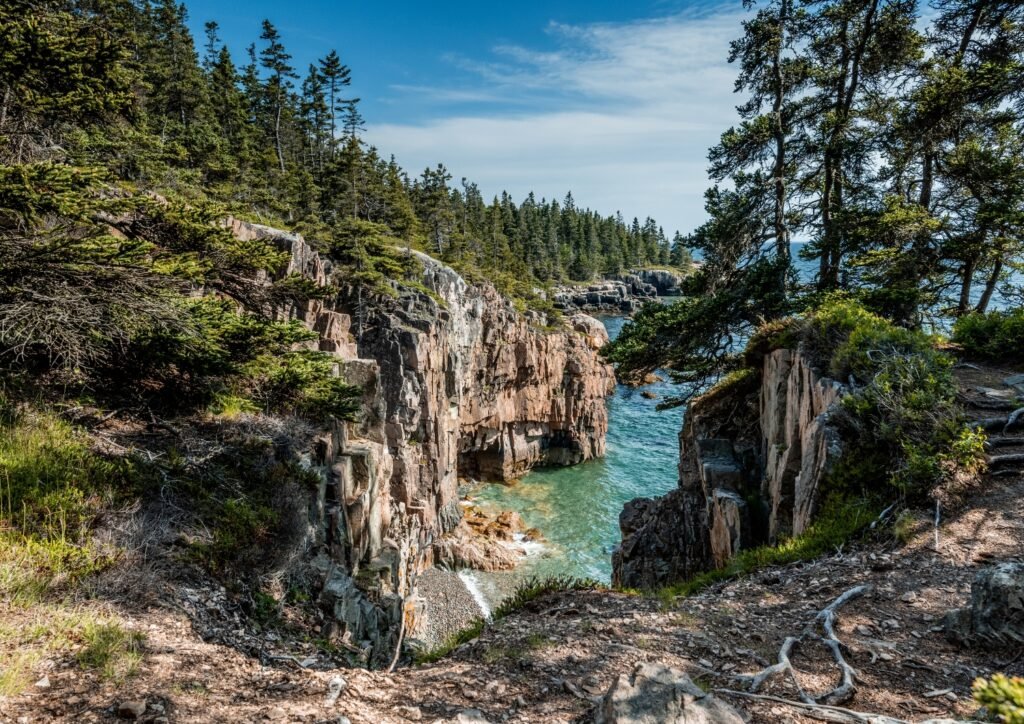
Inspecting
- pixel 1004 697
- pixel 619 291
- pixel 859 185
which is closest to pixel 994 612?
pixel 1004 697

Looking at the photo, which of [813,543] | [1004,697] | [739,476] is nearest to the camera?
[1004,697]

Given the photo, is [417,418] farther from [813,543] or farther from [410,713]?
[410,713]

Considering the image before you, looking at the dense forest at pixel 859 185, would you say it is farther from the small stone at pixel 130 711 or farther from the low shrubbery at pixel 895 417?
the small stone at pixel 130 711

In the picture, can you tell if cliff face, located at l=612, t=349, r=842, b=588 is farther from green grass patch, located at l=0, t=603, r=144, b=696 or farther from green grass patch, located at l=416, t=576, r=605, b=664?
green grass patch, located at l=0, t=603, r=144, b=696

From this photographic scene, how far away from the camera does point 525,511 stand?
36.0 metres

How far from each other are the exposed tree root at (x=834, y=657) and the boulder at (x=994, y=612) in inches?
40.0

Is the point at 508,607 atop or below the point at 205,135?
below

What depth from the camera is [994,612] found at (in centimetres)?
459

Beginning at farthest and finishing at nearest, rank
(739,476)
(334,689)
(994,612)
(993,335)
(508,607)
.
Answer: (739,476), (993,335), (508,607), (994,612), (334,689)

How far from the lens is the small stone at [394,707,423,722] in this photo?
4.06 metres

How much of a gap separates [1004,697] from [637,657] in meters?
3.65

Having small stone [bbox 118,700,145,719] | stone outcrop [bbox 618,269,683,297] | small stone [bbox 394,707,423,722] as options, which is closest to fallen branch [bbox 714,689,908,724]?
small stone [bbox 394,707,423,722]

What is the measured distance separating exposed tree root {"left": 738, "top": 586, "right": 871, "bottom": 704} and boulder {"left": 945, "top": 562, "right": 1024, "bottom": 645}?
1.02m

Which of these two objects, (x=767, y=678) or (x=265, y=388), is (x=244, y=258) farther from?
(x=767, y=678)
